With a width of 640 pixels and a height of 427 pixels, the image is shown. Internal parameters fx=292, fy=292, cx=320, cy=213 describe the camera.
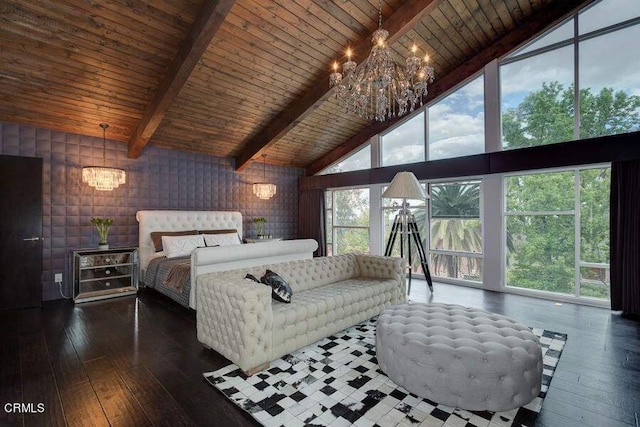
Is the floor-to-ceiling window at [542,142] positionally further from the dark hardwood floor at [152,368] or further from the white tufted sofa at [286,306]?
the white tufted sofa at [286,306]

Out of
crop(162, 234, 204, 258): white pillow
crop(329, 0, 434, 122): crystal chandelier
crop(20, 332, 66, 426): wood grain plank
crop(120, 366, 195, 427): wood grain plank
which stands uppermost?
crop(329, 0, 434, 122): crystal chandelier

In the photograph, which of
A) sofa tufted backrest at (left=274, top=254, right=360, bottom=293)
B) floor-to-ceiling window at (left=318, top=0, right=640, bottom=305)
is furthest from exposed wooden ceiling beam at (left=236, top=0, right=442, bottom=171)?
sofa tufted backrest at (left=274, top=254, right=360, bottom=293)

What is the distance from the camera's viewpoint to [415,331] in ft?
7.70

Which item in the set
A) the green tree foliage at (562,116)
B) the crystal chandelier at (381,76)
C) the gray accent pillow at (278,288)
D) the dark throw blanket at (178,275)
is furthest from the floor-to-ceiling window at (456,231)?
the dark throw blanket at (178,275)

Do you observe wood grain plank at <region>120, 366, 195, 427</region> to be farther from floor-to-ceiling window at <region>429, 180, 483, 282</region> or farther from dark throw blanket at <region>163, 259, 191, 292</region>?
floor-to-ceiling window at <region>429, 180, 483, 282</region>

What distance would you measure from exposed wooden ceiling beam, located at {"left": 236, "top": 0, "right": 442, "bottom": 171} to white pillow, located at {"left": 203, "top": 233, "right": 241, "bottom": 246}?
1.74m

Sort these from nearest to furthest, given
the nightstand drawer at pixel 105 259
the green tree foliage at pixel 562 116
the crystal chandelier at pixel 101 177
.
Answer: the green tree foliage at pixel 562 116, the crystal chandelier at pixel 101 177, the nightstand drawer at pixel 105 259

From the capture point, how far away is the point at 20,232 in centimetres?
412

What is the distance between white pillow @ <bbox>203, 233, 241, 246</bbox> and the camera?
5700 millimetres

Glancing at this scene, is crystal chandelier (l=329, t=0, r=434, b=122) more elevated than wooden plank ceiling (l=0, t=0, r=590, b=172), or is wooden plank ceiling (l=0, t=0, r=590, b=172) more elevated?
wooden plank ceiling (l=0, t=0, r=590, b=172)

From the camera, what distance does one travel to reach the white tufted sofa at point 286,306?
97.2 inches

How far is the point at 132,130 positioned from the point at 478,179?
20.7ft

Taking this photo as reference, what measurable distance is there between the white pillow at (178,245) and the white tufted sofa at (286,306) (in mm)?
2434

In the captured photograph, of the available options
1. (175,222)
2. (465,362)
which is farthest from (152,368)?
(175,222)
